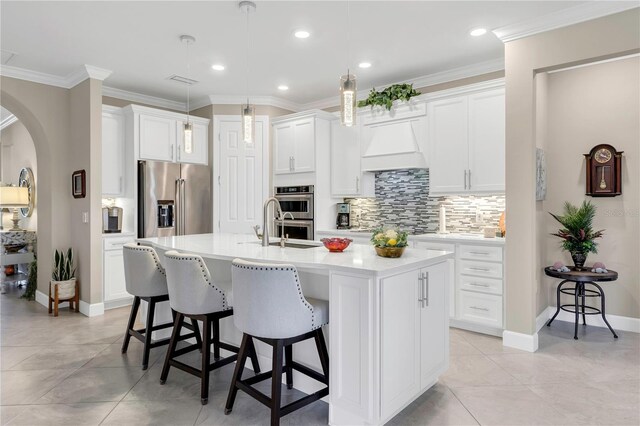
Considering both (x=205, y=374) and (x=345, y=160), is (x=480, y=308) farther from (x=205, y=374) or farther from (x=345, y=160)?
(x=205, y=374)

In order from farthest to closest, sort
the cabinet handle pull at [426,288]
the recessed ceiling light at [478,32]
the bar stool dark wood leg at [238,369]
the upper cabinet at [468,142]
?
the upper cabinet at [468,142], the recessed ceiling light at [478,32], the cabinet handle pull at [426,288], the bar stool dark wood leg at [238,369]

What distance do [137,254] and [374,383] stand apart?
2076mm

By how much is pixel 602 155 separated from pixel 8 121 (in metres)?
9.06

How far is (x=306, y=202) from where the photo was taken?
215 inches

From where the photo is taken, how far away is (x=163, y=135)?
5.34 metres

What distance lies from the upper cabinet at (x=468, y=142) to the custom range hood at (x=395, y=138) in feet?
0.44

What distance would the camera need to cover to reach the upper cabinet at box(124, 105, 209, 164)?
5.09 meters

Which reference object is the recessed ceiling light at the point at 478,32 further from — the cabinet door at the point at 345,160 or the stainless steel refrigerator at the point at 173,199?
the stainless steel refrigerator at the point at 173,199

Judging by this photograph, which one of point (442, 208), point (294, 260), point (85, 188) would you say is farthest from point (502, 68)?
point (85, 188)

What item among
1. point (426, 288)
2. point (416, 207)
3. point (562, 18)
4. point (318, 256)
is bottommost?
point (426, 288)

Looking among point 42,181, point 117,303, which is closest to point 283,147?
point 117,303

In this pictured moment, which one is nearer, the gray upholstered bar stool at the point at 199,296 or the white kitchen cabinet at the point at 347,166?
the gray upholstered bar stool at the point at 199,296

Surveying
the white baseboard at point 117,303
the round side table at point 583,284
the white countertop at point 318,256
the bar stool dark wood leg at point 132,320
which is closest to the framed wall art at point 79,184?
the white baseboard at point 117,303

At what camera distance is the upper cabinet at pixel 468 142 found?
4.11 m
